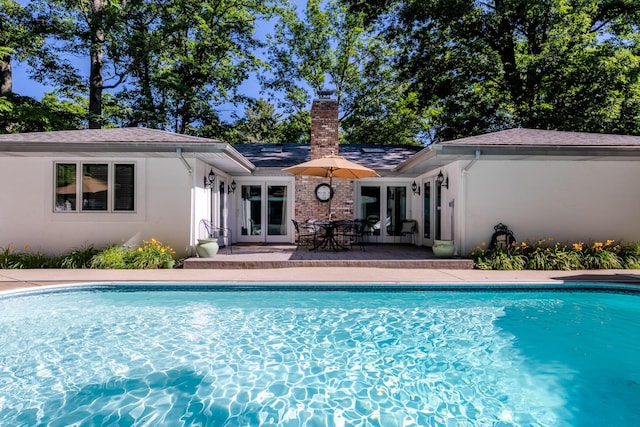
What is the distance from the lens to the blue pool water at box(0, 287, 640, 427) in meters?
3.02

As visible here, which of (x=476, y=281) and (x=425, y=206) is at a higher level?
(x=425, y=206)

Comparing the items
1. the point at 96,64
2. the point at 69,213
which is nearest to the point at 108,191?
the point at 69,213

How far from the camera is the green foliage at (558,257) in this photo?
8.20m

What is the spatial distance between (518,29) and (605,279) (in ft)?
48.2

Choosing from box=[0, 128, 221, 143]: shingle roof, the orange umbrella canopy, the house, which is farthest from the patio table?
box=[0, 128, 221, 143]: shingle roof

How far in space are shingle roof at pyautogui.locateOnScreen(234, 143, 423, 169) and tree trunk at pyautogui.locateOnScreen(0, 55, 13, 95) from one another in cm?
1118

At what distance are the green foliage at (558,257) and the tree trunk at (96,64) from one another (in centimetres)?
1808

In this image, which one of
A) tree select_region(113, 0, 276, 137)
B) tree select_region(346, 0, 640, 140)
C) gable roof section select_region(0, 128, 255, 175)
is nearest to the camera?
gable roof section select_region(0, 128, 255, 175)

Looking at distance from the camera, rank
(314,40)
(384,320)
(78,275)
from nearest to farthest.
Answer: (384,320) → (78,275) → (314,40)

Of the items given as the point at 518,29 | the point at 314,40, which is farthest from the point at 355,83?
the point at 518,29

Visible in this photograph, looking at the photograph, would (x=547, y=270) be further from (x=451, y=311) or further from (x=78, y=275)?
(x=78, y=275)

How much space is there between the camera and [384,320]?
517 centimetres

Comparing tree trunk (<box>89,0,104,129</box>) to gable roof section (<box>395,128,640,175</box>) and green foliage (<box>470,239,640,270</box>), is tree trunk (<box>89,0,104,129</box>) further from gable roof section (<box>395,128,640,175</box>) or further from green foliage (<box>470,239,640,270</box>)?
green foliage (<box>470,239,640,270</box>)

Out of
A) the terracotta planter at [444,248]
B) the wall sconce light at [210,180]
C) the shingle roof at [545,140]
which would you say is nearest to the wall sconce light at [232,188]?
the wall sconce light at [210,180]
